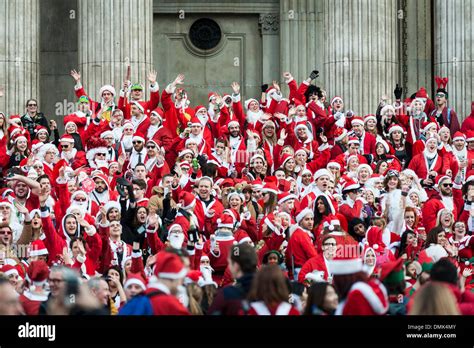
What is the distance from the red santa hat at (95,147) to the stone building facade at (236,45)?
3.23 metres

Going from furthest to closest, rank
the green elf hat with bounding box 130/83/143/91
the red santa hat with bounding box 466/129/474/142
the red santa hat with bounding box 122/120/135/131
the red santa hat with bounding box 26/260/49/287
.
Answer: the green elf hat with bounding box 130/83/143/91
the red santa hat with bounding box 466/129/474/142
the red santa hat with bounding box 122/120/135/131
the red santa hat with bounding box 26/260/49/287

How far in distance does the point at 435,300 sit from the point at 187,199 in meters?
10.2

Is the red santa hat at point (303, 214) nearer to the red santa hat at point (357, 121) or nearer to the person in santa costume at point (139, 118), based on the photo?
the red santa hat at point (357, 121)

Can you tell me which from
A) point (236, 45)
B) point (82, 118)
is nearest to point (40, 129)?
point (82, 118)

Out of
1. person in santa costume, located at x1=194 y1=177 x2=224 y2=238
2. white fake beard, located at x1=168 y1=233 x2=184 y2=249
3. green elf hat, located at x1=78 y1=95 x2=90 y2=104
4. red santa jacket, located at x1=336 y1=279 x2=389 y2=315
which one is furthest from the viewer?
green elf hat, located at x1=78 y1=95 x2=90 y2=104

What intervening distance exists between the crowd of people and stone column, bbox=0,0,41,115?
71.3 inches

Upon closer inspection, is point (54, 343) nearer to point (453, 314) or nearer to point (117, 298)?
point (453, 314)

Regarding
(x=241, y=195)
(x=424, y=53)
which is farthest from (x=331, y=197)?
(x=424, y=53)

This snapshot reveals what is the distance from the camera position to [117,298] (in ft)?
64.5

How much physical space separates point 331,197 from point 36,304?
760 cm

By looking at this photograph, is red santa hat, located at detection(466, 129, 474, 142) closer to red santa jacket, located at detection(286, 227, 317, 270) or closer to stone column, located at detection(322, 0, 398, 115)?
stone column, located at detection(322, 0, 398, 115)

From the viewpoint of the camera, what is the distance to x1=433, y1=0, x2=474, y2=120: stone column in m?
31.2

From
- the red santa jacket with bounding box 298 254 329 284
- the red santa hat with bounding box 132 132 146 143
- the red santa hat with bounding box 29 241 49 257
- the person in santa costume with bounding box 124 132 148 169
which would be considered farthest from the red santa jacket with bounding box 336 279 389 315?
the red santa hat with bounding box 132 132 146 143

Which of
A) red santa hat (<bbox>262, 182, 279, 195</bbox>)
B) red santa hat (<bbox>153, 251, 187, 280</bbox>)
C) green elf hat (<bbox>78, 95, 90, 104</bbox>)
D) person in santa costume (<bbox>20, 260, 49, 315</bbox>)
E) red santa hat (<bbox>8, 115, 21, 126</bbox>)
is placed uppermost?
green elf hat (<bbox>78, 95, 90, 104</bbox>)
